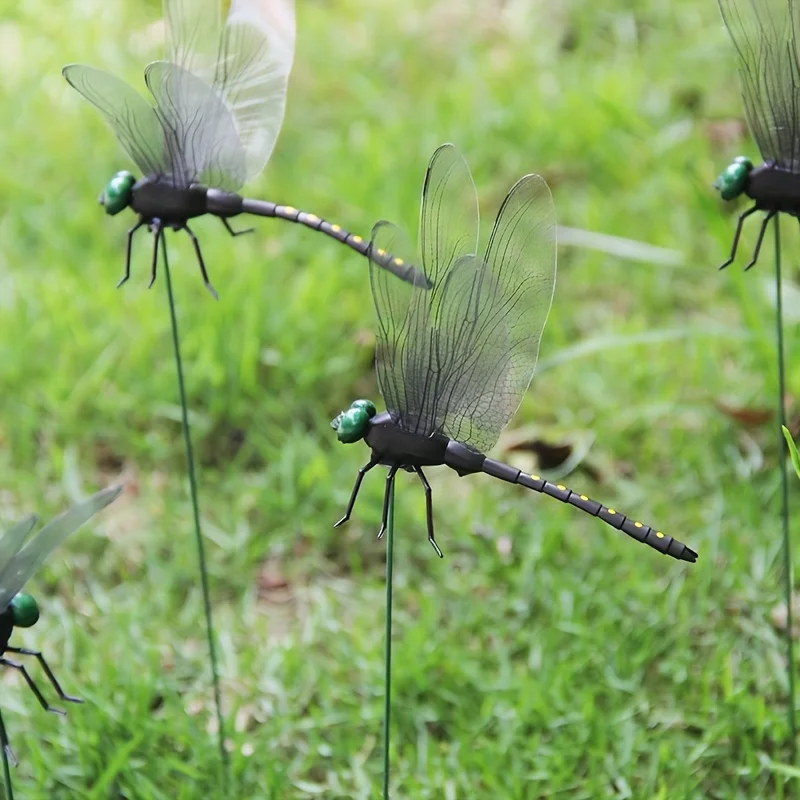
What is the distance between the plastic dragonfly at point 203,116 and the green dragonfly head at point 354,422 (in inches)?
6.8

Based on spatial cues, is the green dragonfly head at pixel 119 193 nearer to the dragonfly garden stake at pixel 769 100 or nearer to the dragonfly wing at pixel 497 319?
the dragonfly wing at pixel 497 319

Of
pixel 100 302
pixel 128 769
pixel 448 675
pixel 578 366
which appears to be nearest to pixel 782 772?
pixel 448 675

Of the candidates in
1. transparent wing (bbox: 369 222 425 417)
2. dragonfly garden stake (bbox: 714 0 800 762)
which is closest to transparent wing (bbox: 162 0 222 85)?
transparent wing (bbox: 369 222 425 417)

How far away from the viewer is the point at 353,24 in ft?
12.3

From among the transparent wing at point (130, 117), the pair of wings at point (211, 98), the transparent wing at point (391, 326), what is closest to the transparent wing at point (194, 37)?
the pair of wings at point (211, 98)

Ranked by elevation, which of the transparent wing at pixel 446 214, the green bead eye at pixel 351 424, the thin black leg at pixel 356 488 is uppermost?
the transparent wing at pixel 446 214

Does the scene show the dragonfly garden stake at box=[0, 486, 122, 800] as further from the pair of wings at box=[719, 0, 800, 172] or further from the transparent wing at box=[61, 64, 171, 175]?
the pair of wings at box=[719, 0, 800, 172]

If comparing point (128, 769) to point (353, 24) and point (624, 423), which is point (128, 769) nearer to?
point (624, 423)

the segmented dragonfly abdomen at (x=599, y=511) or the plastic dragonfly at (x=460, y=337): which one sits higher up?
the plastic dragonfly at (x=460, y=337)

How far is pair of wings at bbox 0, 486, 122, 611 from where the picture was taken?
3.60 feet

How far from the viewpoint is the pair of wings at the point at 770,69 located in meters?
1.23

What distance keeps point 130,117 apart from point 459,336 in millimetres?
502

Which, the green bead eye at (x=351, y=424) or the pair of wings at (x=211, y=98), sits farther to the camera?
the pair of wings at (x=211, y=98)

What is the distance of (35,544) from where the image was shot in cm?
112
